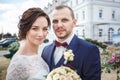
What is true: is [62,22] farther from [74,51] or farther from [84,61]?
[84,61]

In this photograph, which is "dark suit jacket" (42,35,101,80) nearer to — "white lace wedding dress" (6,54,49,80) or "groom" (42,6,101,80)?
"groom" (42,6,101,80)

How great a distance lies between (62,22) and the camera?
2994mm

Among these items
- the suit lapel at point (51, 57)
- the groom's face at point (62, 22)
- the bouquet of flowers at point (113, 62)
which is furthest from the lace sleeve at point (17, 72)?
the bouquet of flowers at point (113, 62)

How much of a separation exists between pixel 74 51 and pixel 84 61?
16 centimetres

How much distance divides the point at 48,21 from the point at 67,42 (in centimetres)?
32

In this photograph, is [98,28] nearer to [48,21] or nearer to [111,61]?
[111,61]

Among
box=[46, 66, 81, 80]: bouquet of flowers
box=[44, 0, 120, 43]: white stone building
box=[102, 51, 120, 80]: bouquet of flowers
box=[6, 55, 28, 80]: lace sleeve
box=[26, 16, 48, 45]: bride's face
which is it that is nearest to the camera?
box=[46, 66, 81, 80]: bouquet of flowers

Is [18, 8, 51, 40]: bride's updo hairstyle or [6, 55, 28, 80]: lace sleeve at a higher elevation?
[18, 8, 51, 40]: bride's updo hairstyle

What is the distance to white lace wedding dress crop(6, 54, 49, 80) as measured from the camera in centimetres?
293

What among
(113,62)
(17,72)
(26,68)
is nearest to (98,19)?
(113,62)

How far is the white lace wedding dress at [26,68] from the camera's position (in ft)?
9.62

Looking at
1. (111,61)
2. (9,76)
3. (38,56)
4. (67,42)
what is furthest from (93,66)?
(111,61)

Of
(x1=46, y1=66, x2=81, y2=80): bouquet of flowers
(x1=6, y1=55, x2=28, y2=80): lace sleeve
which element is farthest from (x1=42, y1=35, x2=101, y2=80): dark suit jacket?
(x1=46, y1=66, x2=81, y2=80): bouquet of flowers

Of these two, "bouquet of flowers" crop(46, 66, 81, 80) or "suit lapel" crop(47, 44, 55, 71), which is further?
"suit lapel" crop(47, 44, 55, 71)
